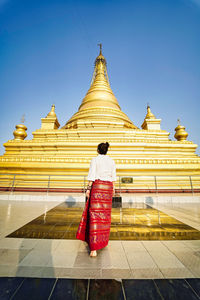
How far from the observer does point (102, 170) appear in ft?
6.47

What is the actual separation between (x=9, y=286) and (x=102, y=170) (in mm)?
1465

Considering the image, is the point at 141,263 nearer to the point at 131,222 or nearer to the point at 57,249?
the point at 57,249

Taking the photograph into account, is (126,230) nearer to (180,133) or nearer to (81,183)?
(81,183)

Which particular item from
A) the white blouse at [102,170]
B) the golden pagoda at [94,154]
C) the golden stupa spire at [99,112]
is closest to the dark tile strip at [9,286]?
the white blouse at [102,170]

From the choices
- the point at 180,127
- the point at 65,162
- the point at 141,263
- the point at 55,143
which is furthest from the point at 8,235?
the point at 180,127

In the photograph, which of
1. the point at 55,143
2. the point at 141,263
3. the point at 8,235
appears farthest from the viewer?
the point at 55,143

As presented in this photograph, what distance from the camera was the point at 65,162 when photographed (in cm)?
782

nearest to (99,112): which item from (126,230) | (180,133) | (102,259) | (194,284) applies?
(180,133)

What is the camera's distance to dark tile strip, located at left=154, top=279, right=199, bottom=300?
1114 millimetres

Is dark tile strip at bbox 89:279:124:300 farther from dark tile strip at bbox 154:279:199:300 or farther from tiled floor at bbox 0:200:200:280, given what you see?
dark tile strip at bbox 154:279:199:300

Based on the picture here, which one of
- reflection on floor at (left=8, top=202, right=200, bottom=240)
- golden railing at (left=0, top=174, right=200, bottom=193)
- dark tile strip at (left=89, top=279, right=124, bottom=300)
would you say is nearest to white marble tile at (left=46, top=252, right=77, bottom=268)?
dark tile strip at (left=89, top=279, right=124, bottom=300)

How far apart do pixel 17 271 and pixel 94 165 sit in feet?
4.73

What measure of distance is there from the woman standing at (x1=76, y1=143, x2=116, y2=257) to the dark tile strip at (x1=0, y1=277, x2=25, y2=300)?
795 mm

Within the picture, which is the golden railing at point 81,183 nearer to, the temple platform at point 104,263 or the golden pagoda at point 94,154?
the golden pagoda at point 94,154
